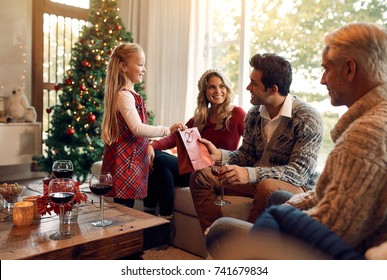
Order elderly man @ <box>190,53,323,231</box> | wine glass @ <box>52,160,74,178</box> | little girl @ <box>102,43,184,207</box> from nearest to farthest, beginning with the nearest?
wine glass @ <box>52,160,74,178</box> → elderly man @ <box>190,53,323,231</box> → little girl @ <box>102,43,184,207</box>

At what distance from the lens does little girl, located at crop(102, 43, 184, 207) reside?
2.30 meters

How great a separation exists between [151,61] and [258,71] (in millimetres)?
2875

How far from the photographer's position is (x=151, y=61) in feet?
15.7

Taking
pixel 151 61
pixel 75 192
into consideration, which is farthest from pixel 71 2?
pixel 75 192

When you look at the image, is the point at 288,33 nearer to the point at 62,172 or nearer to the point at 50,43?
the point at 62,172

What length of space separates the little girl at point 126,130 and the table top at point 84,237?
0.53 m

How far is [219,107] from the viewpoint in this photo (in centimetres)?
268

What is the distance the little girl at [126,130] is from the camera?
230cm

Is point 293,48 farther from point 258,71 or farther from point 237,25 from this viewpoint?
point 258,71

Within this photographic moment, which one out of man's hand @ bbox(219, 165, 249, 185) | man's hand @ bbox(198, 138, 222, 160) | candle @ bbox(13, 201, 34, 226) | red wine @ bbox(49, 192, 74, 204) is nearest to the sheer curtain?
man's hand @ bbox(198, 138, 222, 160)

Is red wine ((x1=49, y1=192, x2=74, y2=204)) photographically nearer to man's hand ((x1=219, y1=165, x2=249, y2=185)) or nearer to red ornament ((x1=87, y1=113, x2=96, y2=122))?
man's hand ((x1=219, y1=165, x2=249, y2=185))

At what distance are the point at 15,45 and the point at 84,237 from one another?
3.84 m

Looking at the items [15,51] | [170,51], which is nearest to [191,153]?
[170,51]

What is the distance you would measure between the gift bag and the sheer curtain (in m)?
2.20
